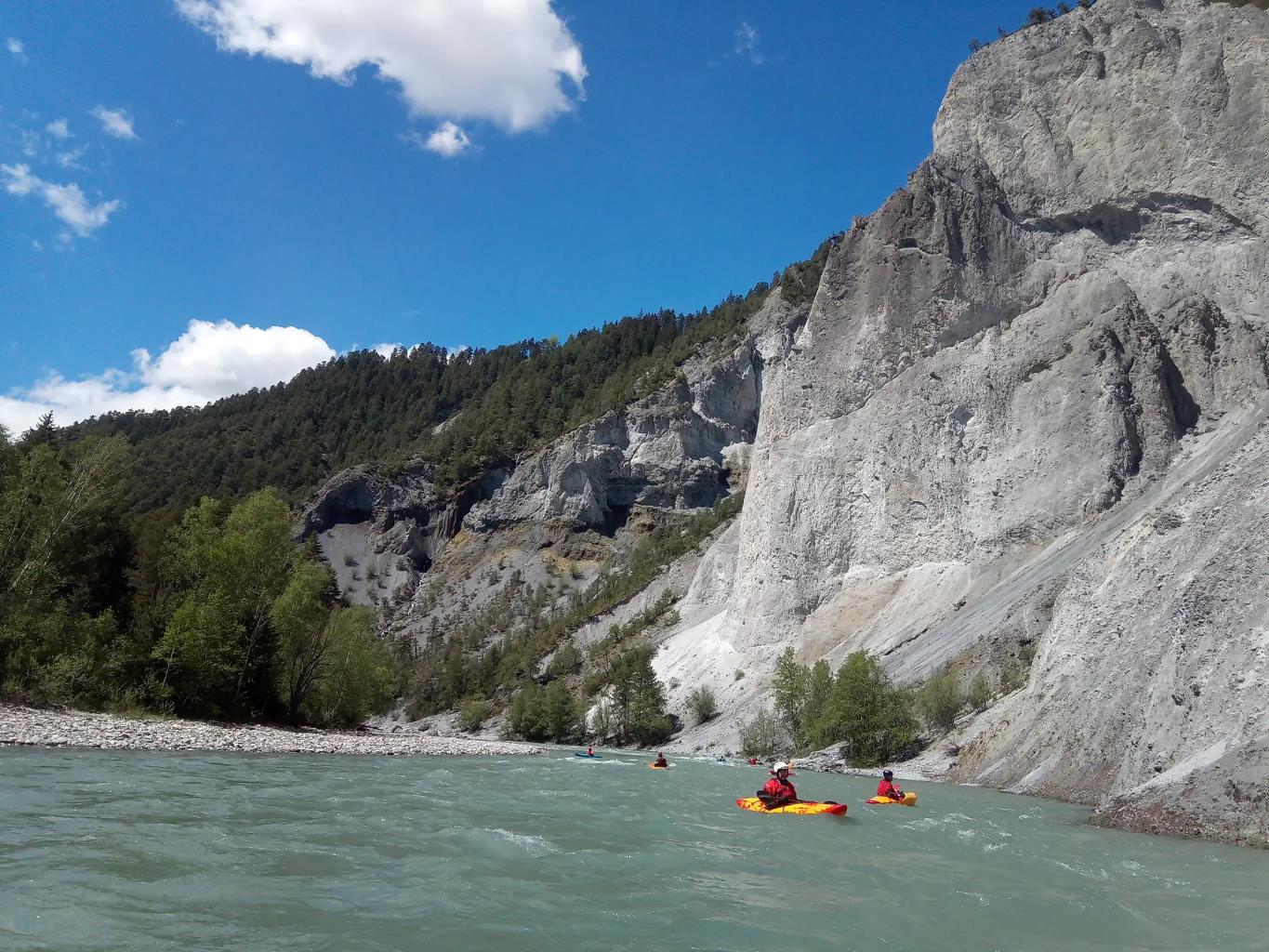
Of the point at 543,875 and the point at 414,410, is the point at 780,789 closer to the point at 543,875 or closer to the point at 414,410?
the point at 543,875

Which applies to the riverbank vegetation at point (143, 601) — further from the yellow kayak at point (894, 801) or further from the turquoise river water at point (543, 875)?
the yellow kayak at point (894, 801)

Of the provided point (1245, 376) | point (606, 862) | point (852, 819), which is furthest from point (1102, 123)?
point (606, 862)

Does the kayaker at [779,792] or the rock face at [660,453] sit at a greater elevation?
the rock face at [660,453]

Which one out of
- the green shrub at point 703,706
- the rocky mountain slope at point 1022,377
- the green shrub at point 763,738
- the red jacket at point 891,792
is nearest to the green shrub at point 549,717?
the rocky mountain slope at point 1022,377

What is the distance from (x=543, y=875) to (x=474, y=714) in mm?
67442

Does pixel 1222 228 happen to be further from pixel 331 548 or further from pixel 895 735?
pixel 331 548

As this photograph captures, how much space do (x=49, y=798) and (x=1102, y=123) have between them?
60.2 meters

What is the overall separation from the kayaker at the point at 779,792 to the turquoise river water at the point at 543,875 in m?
0.58

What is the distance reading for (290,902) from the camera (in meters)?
8.23

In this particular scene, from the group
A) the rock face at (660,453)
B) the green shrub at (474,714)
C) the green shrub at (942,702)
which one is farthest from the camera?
the rock face at (660,453)

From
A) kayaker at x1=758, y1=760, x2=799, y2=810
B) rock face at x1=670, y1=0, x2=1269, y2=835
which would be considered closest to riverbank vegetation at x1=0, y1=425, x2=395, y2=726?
kayaker at x1=758, y1=760, x2=799, y2=810

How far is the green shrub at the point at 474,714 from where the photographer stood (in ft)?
245

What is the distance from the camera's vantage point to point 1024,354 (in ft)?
160

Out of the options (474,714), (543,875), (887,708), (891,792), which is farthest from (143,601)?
(474,714)
